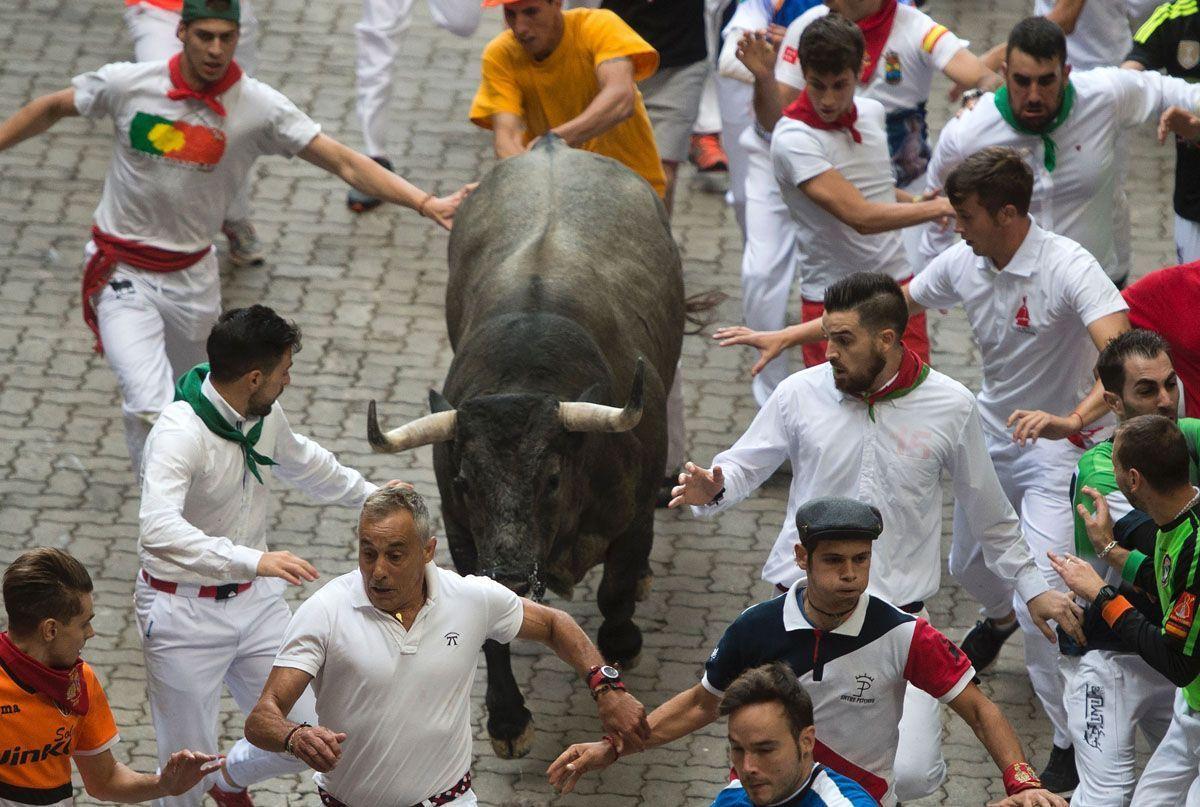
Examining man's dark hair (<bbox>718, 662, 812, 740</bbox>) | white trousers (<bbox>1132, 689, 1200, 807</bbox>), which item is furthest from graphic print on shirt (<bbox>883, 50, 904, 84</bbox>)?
man's dark hair (<bbox>718, 662, 812, 740</bbox>)

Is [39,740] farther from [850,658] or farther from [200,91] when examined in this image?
[200,91]

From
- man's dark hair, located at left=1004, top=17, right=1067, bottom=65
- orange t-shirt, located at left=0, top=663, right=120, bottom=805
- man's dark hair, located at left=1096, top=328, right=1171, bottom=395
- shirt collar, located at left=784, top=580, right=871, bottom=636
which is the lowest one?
orange t-shirt, located at left=0, top=663, right=120, bottom=805

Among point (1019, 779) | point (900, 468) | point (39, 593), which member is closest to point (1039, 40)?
point (900, 468)

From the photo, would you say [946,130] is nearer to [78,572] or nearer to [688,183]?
[688,183]

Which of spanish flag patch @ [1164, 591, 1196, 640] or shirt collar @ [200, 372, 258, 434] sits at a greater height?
spanish flag patch @ [1164, 591, 1196, 640]

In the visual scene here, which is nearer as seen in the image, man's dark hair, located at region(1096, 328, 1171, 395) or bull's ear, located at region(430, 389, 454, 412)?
man's dark hair, located at region(1096, 328, 1171, 395)

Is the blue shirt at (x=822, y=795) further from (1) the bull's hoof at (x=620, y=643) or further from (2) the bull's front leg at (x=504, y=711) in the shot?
(1) the bull's hoof at (x=620, y=643)

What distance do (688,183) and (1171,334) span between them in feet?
20.5

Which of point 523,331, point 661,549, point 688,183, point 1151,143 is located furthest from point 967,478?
point 1151,143

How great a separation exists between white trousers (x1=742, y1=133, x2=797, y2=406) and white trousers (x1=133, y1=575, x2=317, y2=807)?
3.89 m

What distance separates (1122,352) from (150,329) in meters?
4.95

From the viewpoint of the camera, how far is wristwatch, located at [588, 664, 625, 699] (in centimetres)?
663

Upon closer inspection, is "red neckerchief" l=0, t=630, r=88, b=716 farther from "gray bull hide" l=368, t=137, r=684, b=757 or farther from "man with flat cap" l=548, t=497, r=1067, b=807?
"gray bull hide" l=368, t=137, r=684, b=757

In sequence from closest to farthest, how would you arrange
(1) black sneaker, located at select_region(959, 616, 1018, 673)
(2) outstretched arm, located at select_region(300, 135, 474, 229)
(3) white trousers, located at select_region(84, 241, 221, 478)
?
(1) black sneaker, located at select_region(959, 616, 1018, 673), (3) white trousers, located at select_region(84, 241, 221, 478), (2) outstretched arm, located at select_region(300, 135, 474, 229)
